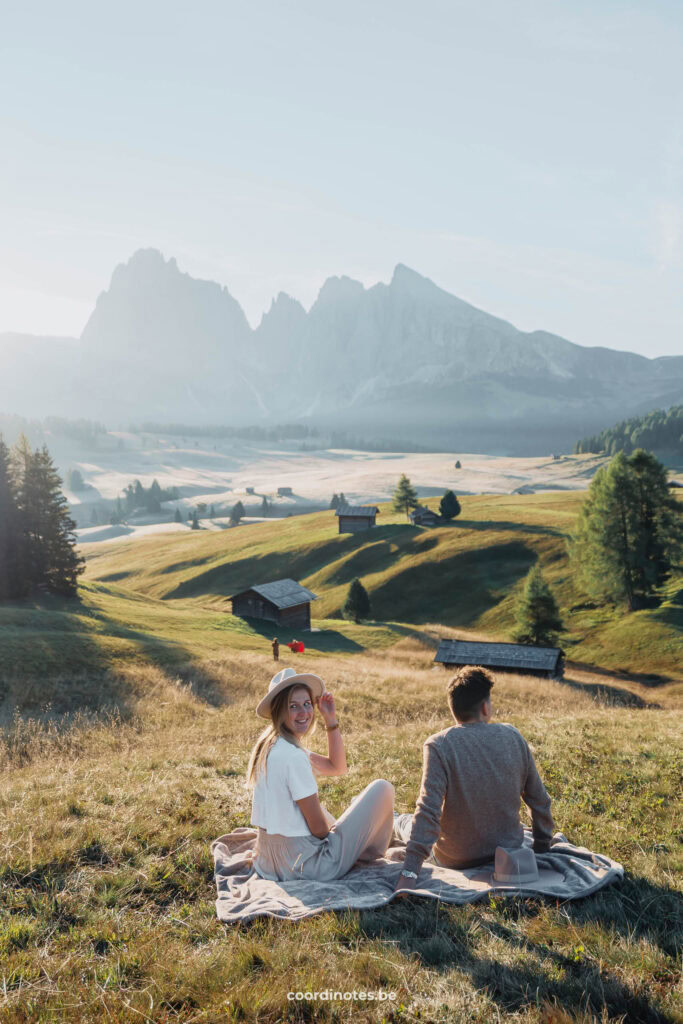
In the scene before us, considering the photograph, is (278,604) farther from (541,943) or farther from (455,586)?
(541,943)

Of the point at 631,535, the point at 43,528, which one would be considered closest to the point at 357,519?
the point at 631,535

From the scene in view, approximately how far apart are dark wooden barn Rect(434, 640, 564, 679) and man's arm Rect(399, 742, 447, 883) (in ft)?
115

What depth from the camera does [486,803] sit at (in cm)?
572

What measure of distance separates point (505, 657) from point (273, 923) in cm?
3857

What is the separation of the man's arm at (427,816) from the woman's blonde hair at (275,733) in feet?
4.34

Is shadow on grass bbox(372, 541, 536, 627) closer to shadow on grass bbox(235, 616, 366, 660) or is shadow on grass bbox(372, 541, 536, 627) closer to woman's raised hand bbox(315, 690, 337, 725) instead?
shadow on grass bbox(235, 616, 366, 660)

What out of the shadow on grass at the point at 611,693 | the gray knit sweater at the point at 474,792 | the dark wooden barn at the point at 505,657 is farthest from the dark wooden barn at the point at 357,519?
the gray knit sweater at the point at 474,792

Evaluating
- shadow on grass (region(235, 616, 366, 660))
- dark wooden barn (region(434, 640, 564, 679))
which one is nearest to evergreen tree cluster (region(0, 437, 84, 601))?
shadow on grass (region(235, 616, 366, 660))

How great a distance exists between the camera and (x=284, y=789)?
5.71 m

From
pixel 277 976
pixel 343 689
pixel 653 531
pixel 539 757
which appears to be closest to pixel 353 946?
pixel 277 976

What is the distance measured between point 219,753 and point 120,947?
6580 millimetres

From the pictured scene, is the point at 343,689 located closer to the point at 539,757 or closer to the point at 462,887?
the point at 539,757

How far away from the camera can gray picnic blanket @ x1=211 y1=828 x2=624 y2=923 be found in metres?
5.27

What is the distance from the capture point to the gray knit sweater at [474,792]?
559cm
